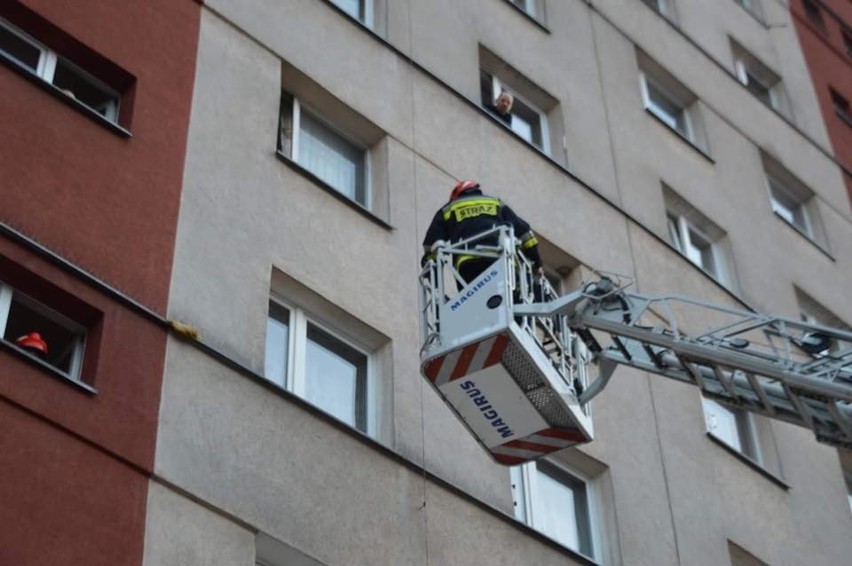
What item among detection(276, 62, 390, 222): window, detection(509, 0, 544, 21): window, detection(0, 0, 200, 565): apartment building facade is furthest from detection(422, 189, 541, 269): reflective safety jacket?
detection(509, 0, 544, 21): window

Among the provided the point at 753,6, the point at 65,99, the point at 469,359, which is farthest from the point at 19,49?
the point at 753,6

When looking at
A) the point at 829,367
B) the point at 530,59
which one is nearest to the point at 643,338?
the point at 829,367

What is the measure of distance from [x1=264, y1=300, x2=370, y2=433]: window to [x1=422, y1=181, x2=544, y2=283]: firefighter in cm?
177

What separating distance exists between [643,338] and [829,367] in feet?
4.44

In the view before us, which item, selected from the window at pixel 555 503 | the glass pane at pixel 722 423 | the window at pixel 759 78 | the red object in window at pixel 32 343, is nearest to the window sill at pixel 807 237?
the window at pixel 759 78

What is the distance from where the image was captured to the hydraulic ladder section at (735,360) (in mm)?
11164

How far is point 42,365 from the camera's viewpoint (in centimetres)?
1138

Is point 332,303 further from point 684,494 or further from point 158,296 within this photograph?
point 684,494

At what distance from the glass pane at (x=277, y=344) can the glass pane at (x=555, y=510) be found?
2.80 m

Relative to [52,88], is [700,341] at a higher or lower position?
lower

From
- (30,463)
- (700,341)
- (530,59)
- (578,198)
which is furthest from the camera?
(530,59)

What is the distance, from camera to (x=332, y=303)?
14266mm

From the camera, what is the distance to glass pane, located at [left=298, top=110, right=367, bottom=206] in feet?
52.2

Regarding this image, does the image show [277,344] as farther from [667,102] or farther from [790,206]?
[790,206]
